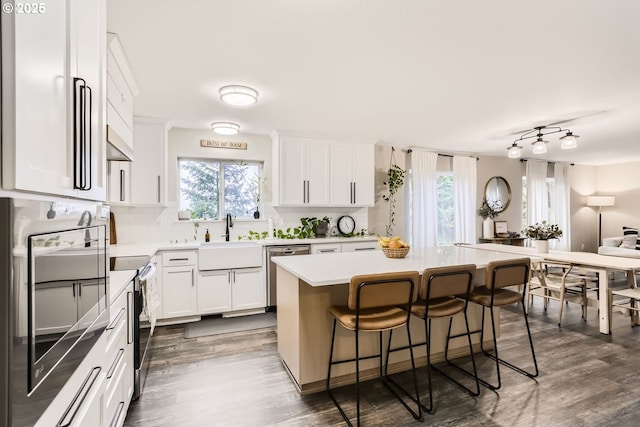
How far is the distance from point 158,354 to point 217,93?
8.44 ft

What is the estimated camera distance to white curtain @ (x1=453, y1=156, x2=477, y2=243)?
615 centimetres

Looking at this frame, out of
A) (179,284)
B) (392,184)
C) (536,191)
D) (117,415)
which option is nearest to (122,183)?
(179,284)

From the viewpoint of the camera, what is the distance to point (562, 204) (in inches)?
295

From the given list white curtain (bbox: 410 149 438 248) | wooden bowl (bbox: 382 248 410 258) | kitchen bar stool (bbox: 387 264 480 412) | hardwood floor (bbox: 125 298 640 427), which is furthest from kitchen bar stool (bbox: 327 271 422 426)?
white curtain (bbox: 410 149 438 248)

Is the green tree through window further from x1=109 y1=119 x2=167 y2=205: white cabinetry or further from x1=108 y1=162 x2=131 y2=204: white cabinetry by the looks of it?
x1=108 y1=162 x2=131 y2=204: white cabinetry

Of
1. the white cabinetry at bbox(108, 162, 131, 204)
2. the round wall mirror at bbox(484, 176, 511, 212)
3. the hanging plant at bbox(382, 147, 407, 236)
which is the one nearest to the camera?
the white cabinetry at bbox(108, 162, 131, 204)

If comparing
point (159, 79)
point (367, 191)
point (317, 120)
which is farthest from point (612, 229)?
point (159, 79)

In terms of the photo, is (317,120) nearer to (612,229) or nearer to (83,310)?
(83,310)

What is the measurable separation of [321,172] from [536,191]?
5473mm

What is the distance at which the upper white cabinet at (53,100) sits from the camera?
2.16 ft

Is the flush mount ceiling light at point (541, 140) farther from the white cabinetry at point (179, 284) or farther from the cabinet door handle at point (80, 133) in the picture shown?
the cabinet door handle at point (80, 133)

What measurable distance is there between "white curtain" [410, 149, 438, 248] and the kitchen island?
2988mm

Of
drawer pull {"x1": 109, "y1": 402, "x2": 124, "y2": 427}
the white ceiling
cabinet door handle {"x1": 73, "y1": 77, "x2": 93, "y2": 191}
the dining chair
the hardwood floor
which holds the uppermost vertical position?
the white ceiling

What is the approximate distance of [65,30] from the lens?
0.94m
